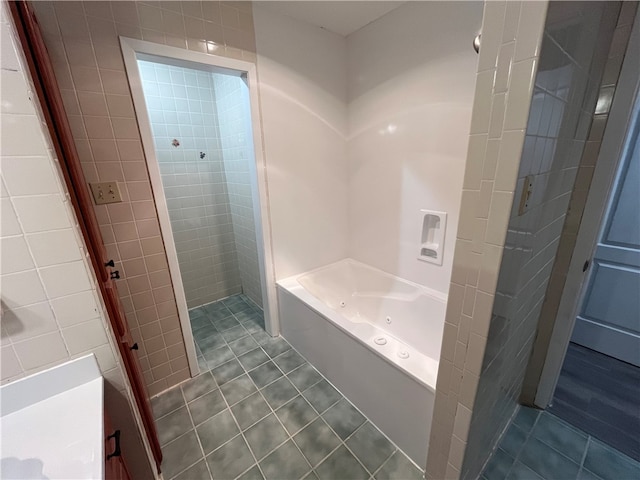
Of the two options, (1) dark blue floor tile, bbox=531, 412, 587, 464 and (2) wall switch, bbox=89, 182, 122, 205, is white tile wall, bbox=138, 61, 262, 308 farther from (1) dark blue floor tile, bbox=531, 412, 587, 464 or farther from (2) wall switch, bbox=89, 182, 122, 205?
(1) dark blue floor tile, bbox=531, 412, 587, 464

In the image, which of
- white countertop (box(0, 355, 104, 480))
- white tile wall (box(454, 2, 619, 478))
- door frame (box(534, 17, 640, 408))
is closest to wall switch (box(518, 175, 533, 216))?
white tile wall (box(454, 2, 619, 478))

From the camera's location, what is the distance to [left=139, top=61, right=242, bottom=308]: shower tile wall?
7.22ft

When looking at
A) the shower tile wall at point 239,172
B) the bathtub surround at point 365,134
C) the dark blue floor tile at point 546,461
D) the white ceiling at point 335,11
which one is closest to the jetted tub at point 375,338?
the bathtub surround at point 365,134

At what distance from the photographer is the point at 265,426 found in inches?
58.4

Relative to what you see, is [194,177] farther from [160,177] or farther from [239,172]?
[160,177]

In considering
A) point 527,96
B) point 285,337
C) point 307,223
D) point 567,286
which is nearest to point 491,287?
point 527,96

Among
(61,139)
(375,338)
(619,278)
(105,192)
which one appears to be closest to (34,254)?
(61,139)

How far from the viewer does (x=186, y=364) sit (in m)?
1.81

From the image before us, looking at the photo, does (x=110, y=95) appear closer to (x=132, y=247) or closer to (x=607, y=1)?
(x=132, y=247)

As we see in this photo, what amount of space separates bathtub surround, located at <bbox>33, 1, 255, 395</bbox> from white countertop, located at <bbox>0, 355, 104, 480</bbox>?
76 centimetres

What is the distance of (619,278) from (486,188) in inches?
73.8

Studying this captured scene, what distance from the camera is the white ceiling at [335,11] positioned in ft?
5.31

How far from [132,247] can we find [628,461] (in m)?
2.69

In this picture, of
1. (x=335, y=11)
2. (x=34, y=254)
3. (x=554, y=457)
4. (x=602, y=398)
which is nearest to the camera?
(x=34, y=254)
